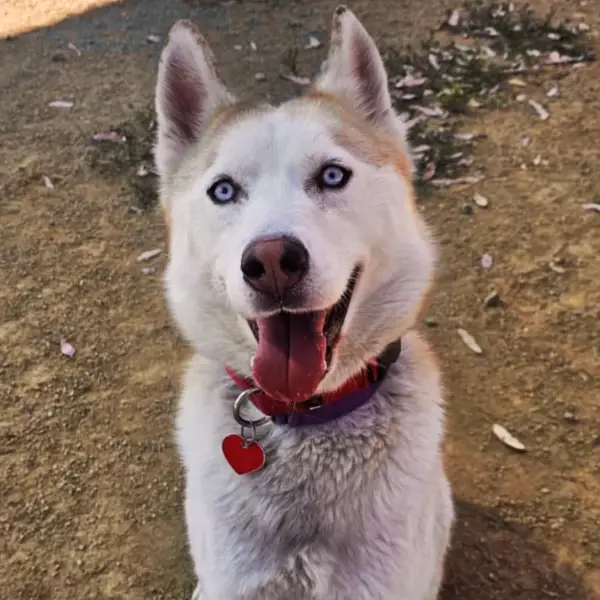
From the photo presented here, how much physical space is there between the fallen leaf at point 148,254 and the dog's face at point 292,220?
1.74m

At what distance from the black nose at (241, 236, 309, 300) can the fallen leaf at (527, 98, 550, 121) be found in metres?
3.45

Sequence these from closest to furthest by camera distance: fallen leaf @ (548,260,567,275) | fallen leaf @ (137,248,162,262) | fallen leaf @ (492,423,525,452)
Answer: fallen leaf @ (492,423,525,452), fallen leaf @ (548,260,567,275), fallen leaf @ (137,248,162,262)

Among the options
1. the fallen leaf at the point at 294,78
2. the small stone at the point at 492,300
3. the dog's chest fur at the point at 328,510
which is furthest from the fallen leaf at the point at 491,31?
the dog's chest fur at the point at 328,510

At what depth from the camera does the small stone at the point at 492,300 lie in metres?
3.56

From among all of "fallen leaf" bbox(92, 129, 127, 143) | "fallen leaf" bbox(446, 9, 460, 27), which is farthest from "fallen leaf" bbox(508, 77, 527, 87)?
"fallen leaf" bbox(92, 129, 127, 143)

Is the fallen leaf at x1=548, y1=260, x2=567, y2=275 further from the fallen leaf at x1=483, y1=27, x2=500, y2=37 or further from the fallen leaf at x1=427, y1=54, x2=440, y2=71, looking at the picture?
the fallen leaf at x1=483, y1=27, x2=500, y2=37

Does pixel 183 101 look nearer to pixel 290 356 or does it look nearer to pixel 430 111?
pixel 290 356

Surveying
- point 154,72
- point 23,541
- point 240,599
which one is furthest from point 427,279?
point 154,72

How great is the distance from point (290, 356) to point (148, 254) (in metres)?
2.33

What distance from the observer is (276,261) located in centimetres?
165

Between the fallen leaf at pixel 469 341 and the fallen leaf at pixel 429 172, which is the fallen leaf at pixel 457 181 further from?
the fallen leaf at pixel 469 341

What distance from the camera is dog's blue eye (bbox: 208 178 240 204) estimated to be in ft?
6.37

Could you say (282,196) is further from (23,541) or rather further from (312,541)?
(23,541)

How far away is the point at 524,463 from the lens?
2.95m
